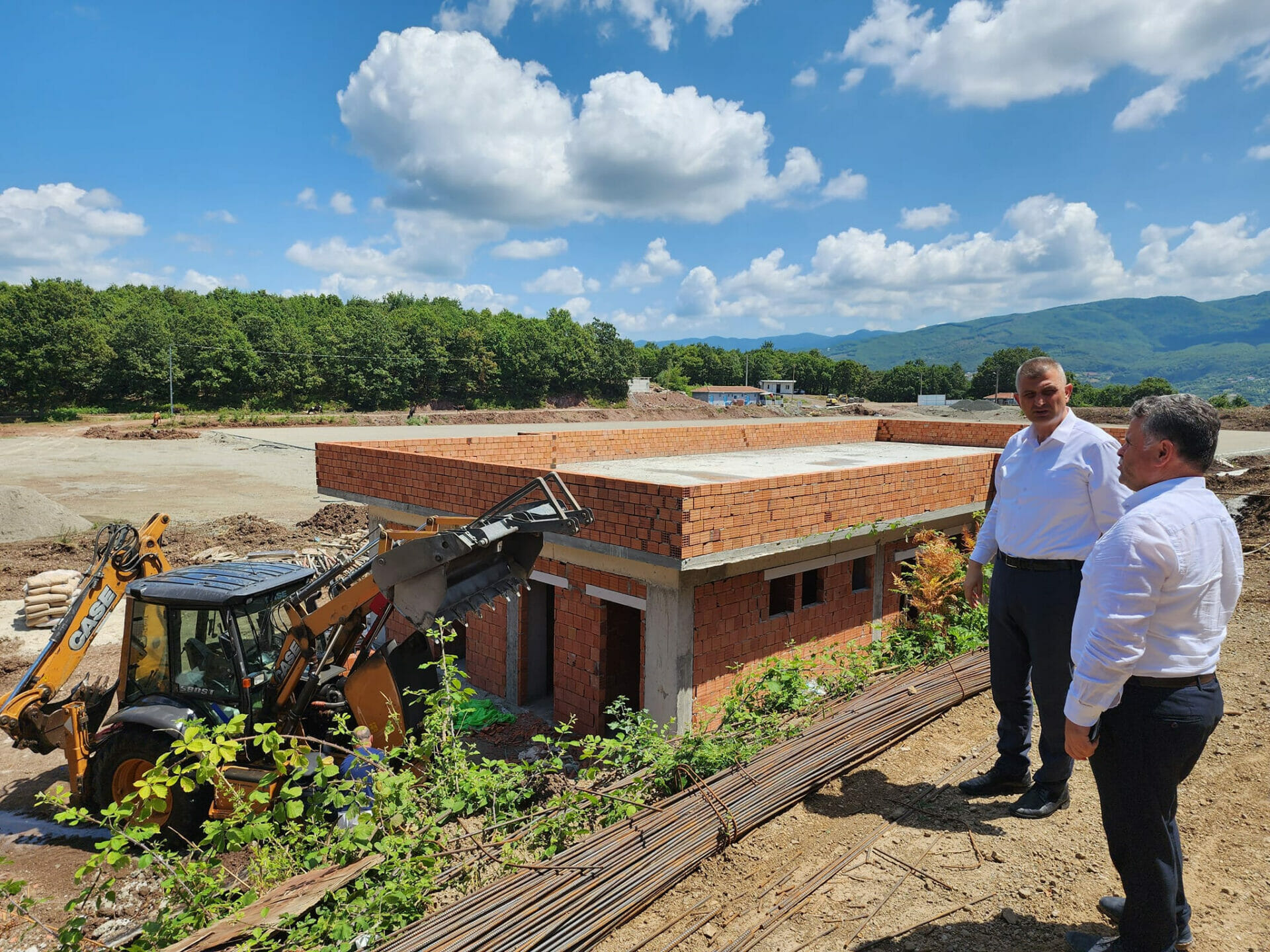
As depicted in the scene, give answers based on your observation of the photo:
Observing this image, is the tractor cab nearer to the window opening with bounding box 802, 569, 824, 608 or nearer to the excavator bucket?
the excavator bucket

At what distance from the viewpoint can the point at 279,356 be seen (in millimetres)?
74562

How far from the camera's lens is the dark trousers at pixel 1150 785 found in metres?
2.61

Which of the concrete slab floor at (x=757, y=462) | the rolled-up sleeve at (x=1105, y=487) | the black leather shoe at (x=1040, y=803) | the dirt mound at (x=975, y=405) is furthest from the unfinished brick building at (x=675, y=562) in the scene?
the dirt mound at (x=975, y=405)

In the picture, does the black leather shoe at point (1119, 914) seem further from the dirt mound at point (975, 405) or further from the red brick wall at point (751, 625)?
the dirt mound at point (975, 405)

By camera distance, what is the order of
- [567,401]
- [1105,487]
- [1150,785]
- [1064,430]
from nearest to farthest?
[1150,785] < [1105,487] < [1064,430] < [567,401]

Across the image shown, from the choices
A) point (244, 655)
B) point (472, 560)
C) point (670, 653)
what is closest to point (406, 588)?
point (472, 560)

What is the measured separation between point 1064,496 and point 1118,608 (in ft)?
5.06

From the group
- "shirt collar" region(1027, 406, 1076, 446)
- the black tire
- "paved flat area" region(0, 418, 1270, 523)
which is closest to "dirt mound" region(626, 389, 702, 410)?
"paved flat area" region(0, 418, 1270, 523)

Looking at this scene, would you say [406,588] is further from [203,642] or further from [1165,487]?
[1165,487]

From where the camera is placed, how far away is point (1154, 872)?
8.86 ft

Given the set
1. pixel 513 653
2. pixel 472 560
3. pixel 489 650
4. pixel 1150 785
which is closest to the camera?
pixel 1150 785

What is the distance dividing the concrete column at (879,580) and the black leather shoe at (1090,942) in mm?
6844

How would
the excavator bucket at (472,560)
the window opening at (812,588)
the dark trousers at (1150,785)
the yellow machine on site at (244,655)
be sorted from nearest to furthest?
the dark trousers at (1150,785) < the excavator bucket at (472,560) < the yellow machine on site at (244,655) < the window opening at (812,588)

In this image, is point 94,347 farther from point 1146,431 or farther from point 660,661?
point 1146,431
